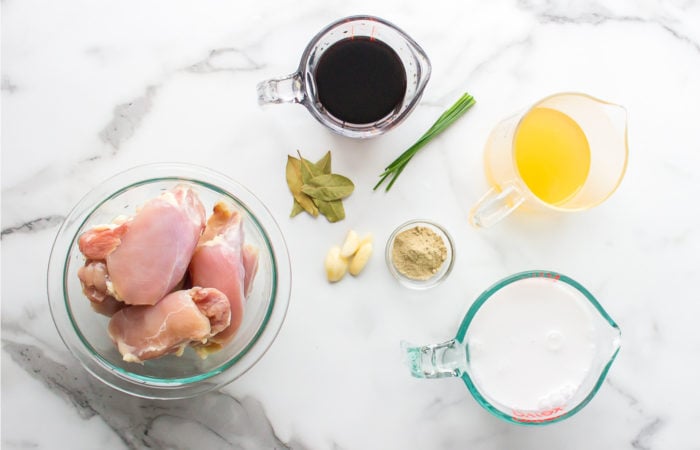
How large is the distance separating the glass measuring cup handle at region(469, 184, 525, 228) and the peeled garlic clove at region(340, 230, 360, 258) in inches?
9.9

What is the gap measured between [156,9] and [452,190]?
74cm

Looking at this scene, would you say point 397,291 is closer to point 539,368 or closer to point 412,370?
point 412,370

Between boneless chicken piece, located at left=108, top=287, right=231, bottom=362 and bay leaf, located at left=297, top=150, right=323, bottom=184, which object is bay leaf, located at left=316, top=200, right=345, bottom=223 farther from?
boneless chicken piece, located at left=108, top=287, right=231, bottom=362

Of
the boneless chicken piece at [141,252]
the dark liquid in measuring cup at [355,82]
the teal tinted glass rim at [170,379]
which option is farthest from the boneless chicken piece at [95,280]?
the dark liquid in measuring cup at [355,82]

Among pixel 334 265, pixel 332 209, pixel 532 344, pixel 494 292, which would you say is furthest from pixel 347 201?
pixel 532 344

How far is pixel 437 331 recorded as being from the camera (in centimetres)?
142

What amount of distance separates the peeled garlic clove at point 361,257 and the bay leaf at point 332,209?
82mm

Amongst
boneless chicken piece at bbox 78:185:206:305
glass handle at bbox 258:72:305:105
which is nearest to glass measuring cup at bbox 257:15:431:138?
glass handle at bbox 258:72:305:105

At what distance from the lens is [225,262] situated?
1117 mm

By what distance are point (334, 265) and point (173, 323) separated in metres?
0.41

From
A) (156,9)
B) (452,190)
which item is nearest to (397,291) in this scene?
(452,190)

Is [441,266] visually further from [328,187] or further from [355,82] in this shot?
[355,82]

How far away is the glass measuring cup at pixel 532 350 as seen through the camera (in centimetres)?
128

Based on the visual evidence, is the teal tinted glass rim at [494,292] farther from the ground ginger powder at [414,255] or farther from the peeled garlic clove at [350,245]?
the peeled garlic clove at [350,245]
